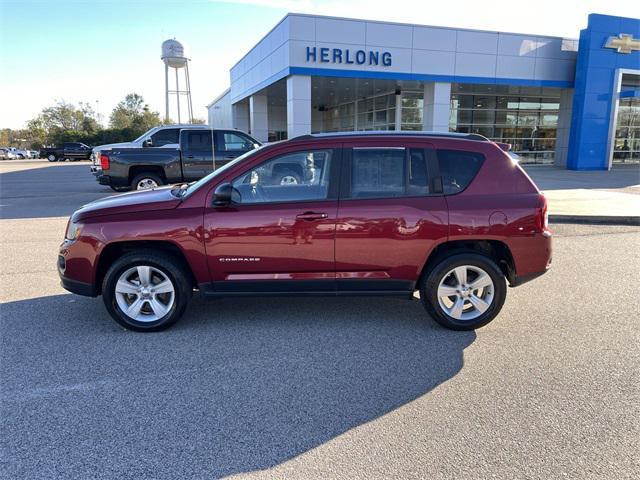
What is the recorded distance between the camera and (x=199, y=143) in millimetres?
12648

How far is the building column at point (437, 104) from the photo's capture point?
23.4m

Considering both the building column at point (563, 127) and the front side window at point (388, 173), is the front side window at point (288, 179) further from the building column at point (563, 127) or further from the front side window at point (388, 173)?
the building column at point (563, 127)

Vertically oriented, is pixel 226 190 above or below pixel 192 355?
above

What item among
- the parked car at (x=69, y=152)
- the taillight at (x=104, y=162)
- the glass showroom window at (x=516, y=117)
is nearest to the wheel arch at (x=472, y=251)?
the taillight at (x=104, y=162)

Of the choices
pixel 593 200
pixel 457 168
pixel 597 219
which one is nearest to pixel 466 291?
pixel 457 168

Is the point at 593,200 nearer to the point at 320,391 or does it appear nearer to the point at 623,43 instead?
the point at 320,391

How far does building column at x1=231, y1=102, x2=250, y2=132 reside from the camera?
42.3m

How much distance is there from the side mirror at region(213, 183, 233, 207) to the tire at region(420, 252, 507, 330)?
79.7 inches

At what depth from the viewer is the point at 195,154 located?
1255 cm

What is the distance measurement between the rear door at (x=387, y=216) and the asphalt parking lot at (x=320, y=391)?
0.57m

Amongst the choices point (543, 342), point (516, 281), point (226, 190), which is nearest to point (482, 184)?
point (516, 281)

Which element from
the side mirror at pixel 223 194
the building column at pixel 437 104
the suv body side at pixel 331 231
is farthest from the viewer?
the building column at pixel 437 104

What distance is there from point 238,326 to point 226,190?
138 centimetres

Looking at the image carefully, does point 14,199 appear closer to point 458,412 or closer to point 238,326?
point 238,326
